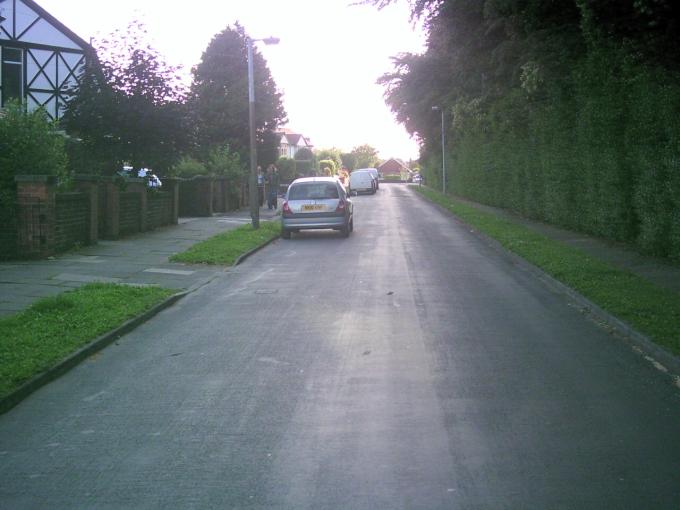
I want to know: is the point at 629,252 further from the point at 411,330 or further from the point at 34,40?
the point at 34,40

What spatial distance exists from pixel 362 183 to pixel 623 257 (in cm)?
4088

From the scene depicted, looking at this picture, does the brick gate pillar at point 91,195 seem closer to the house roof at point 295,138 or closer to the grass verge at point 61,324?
the grass verge at point 61,324

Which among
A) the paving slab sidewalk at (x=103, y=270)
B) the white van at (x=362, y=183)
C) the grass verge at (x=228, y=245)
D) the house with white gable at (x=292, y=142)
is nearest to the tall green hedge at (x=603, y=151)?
the grass verge at (x=228, y=245)

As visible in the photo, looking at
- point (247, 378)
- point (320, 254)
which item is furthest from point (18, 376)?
point (320, 254)

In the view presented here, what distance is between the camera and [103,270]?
14.5 metres

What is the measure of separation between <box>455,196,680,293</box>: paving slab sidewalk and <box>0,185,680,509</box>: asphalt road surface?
8.65ft

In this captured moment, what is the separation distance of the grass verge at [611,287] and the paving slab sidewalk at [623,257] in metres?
0.30

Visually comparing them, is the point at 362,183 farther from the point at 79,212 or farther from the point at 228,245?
the point at 79,212

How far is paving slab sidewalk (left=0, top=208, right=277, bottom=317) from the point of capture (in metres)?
12.1

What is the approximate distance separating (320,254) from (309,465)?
42.4 ft

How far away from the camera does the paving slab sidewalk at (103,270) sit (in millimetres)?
12078

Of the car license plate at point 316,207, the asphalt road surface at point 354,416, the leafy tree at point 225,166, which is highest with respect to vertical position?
the leafy tree at point 225,166

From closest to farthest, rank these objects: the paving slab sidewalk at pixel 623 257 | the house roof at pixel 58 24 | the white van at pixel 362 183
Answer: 1. the paving slab sidewalk at pixel 623 257
2. the house roof at pixel 58 24
3. the white van at pixel 362 183

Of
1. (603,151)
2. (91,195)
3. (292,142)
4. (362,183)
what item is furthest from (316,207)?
(292,142)
